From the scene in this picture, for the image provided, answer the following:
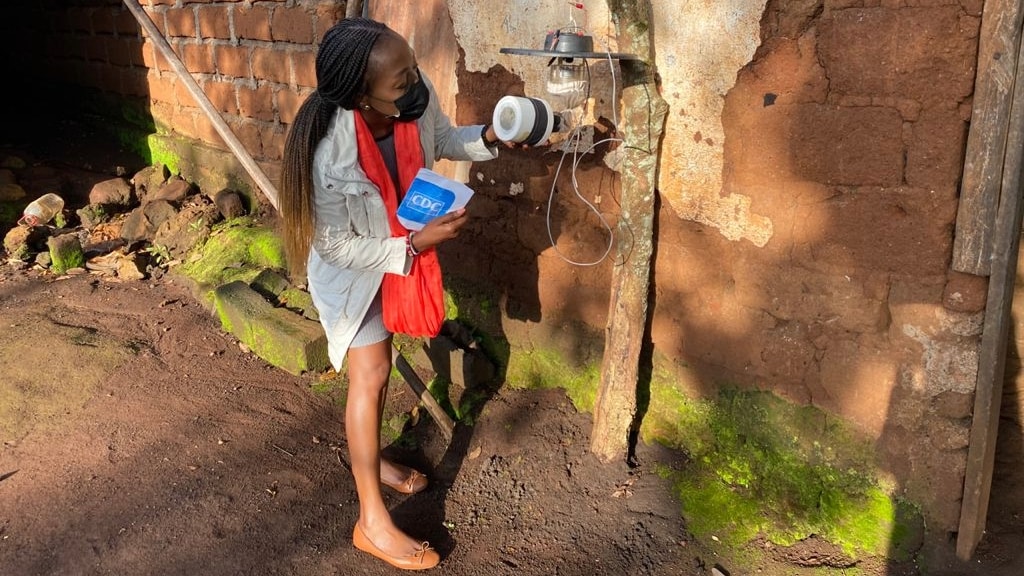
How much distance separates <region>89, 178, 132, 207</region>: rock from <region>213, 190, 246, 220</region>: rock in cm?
125

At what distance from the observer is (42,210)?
604cm

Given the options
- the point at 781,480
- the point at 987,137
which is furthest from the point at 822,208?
the point at 781,480

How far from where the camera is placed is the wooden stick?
126 inches

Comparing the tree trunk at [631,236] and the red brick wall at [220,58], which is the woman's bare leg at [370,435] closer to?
the tree trunk at [631,236]

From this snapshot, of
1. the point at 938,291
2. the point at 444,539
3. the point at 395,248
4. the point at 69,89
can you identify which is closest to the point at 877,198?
the point at 938,291

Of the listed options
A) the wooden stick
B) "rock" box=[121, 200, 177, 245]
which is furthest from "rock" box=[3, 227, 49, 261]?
the wooden stick

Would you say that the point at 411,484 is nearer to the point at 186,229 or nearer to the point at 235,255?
the point at 235,255

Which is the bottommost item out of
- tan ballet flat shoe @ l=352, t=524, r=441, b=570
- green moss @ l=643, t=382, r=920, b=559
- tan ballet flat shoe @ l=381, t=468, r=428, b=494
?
tan ballet flat shoe @ l=352, t=524, r=441, b=570

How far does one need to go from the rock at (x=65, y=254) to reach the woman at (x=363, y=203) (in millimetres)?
3431

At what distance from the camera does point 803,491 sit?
2.66 metres

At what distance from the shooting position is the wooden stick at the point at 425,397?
126 inches

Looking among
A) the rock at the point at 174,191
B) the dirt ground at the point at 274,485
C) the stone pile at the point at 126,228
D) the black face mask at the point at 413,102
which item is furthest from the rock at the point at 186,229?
the black face mask at the point at 413,102

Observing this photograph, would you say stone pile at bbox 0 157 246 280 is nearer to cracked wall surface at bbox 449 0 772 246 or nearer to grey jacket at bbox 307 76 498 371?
grey jacket at bbox 307 76 498 371

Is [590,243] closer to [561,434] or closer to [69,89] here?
[561,434]
